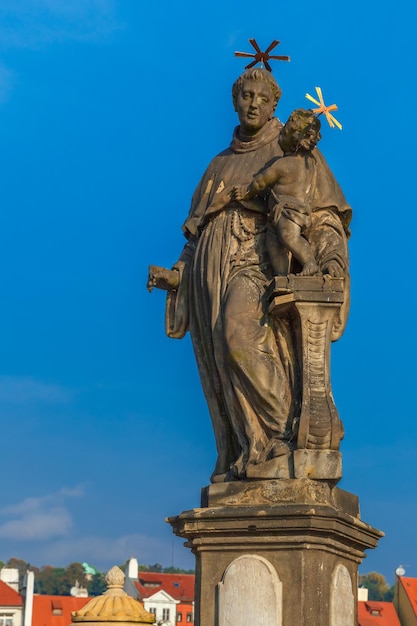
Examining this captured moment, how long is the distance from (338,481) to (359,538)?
0.53 m

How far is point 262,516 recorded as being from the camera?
30.4ft

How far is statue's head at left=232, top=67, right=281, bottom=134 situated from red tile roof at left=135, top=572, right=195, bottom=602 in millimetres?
67222

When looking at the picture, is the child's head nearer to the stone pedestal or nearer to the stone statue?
the stone statue

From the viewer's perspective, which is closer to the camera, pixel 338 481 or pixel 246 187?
pixel 338 481

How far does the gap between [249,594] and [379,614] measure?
183 ft

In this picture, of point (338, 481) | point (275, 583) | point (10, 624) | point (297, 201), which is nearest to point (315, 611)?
point (275, 583)

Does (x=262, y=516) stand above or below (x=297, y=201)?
below

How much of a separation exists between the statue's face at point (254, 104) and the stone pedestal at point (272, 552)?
294 cm

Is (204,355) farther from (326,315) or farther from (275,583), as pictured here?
(275,583)

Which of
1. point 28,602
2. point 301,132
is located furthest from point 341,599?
point 28,602

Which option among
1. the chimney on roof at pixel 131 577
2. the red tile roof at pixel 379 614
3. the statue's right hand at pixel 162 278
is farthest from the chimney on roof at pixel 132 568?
the statue's right hand at pixel 162 278

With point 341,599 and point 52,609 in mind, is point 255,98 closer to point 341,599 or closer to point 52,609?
point 341,599

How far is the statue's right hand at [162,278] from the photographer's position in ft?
34.6

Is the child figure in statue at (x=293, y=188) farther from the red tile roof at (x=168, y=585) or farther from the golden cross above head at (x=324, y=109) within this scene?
the red tile roof at (x=168, y=585)
